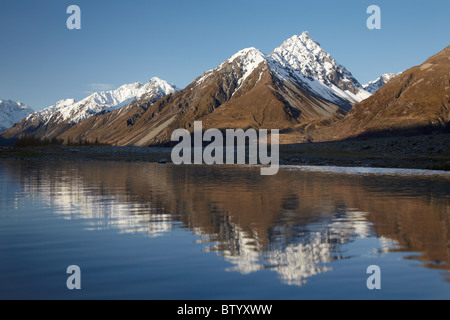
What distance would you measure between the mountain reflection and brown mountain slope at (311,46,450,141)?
142m

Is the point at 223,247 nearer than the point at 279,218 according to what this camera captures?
Yes

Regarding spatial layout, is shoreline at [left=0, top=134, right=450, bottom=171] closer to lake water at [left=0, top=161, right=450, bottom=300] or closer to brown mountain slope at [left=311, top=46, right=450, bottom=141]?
lake water at [left=0, top=161, right=450, bottom=300]

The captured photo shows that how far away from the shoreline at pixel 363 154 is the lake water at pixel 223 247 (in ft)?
131

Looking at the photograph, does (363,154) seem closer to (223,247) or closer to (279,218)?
(279,218)

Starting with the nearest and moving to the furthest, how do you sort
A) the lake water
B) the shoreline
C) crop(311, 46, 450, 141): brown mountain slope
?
1. the lake water
2. the shoreline
3. crop(311, 46, 450, 141): brown mountain slope

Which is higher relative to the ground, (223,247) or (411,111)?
(411,111)

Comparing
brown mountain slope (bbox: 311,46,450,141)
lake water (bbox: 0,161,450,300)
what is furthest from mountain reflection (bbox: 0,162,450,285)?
brown mountain slope (bbox: 311,46,450,141)

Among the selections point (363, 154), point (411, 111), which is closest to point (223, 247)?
point (363, 154)

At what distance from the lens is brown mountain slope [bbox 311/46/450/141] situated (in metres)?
162

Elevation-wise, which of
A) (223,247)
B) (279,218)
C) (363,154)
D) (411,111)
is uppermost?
(411,111)

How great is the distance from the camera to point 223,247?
13180 millimetres

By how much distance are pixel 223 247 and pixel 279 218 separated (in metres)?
5.76
